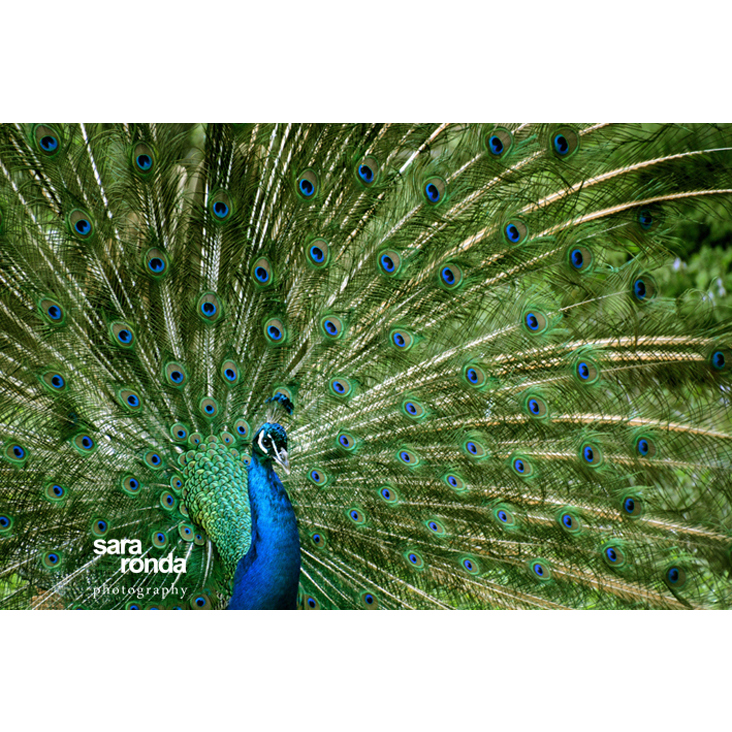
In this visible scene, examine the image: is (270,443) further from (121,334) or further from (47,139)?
(47,139)

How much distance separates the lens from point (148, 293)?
8.54ft

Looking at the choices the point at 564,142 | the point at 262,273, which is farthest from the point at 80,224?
the point at 564,142

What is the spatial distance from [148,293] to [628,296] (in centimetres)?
193

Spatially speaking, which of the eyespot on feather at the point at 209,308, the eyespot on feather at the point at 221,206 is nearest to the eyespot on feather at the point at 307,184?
the eyespot on feather at the point at 221,206

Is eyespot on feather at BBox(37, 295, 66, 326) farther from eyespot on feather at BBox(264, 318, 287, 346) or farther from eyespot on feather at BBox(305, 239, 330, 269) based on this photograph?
eyespot on feather at BBox(305, 239, 330, 269)

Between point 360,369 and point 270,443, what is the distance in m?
0.48

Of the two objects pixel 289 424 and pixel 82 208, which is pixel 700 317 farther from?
pixel 82 208

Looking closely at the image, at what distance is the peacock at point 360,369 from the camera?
2.39 metres

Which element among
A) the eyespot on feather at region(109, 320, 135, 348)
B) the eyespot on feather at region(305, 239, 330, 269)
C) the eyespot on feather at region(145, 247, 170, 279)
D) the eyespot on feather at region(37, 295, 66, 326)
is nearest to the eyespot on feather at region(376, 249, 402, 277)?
the eyespot on feather at region(305, 239, 330, 269)

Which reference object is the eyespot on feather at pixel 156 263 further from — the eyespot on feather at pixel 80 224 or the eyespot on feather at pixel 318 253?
the eyespot on feather at pixel 318 253

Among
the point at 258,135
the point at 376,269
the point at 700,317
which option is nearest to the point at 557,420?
the point at 700,317

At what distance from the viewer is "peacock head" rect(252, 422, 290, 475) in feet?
7.95

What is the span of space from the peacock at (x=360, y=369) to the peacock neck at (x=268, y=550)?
11 mm

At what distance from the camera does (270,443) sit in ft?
8.05
